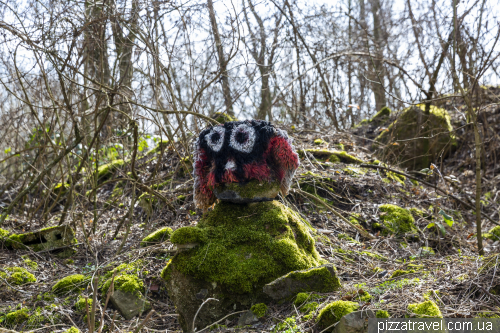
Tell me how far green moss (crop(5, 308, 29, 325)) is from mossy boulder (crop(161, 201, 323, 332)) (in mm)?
1571

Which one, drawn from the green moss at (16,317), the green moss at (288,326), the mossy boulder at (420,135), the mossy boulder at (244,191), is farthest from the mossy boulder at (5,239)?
the mossy boulder at (420,135)

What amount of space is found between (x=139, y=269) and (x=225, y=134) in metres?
1.90

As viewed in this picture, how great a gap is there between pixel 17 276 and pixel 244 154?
3050mm

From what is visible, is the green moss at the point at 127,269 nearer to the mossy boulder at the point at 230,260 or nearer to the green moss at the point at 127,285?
the green moss at the point at 127,285

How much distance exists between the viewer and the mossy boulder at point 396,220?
5105mm

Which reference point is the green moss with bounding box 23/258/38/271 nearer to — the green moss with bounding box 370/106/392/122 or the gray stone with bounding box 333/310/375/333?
the gray stone with bounding box 333/310/375/333

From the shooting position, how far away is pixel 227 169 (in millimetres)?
3189

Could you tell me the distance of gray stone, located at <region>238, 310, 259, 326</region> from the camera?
9.08 ft

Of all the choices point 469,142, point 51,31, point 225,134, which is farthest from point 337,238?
point 469,142

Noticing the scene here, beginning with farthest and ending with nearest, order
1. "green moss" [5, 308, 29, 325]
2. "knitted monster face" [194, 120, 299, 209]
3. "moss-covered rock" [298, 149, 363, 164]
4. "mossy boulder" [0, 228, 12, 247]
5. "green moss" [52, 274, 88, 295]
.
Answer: "moss-covered rock" [298, 149, 363, 164]
"mossy boulder" [0, 228, 12, 247]
"green moss" [52, 274, 88, 295]
"green moss" [5, 308, 29, 325]
"knitted monster face" [194, 120, 299, 209]

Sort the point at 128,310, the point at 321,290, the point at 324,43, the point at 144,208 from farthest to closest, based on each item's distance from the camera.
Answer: the point at 324,43
the point at 144,208
the point at 128,310
the point at 321,290

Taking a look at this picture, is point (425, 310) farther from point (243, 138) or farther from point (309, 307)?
point (243, 138)

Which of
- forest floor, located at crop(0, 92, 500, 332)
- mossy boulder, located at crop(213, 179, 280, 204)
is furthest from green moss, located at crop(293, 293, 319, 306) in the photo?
mossy boulder, located at crop(213, 179, 280, 204)

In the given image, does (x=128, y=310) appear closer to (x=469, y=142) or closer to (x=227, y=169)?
(x=227, y=169)
